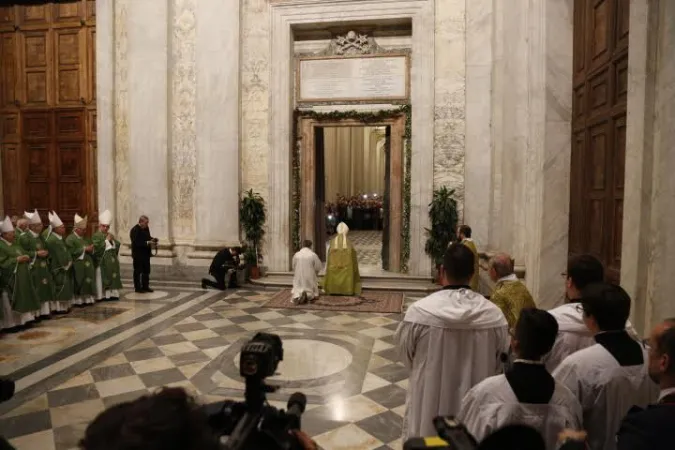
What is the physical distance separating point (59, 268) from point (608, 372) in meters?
7.83

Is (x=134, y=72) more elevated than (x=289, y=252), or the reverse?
(x=134, y=72)

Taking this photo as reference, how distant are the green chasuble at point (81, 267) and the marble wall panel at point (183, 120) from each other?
10.1 ft

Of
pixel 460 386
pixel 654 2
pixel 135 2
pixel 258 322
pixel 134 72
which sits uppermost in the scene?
pixel 135 2

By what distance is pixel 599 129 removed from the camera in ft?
16.4

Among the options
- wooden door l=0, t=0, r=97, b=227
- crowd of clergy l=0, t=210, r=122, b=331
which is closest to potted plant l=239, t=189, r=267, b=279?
crowd of clergy l=0, t=210, r=122, b=331

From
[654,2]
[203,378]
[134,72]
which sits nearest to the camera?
[654,2]

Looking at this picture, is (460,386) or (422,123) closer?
(460,386)

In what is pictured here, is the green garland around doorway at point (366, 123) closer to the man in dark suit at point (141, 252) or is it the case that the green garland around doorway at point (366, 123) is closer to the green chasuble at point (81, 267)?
the man in dark suit at point (141, 252)

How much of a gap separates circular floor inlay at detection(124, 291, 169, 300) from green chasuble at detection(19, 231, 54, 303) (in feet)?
5.34

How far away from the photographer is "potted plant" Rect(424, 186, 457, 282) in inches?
396

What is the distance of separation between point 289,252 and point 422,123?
13.4 feet

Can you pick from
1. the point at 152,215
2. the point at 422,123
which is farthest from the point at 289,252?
the point at 422,123

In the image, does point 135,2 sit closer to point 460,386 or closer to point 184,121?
point 184,121

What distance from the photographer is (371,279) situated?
1024cm
